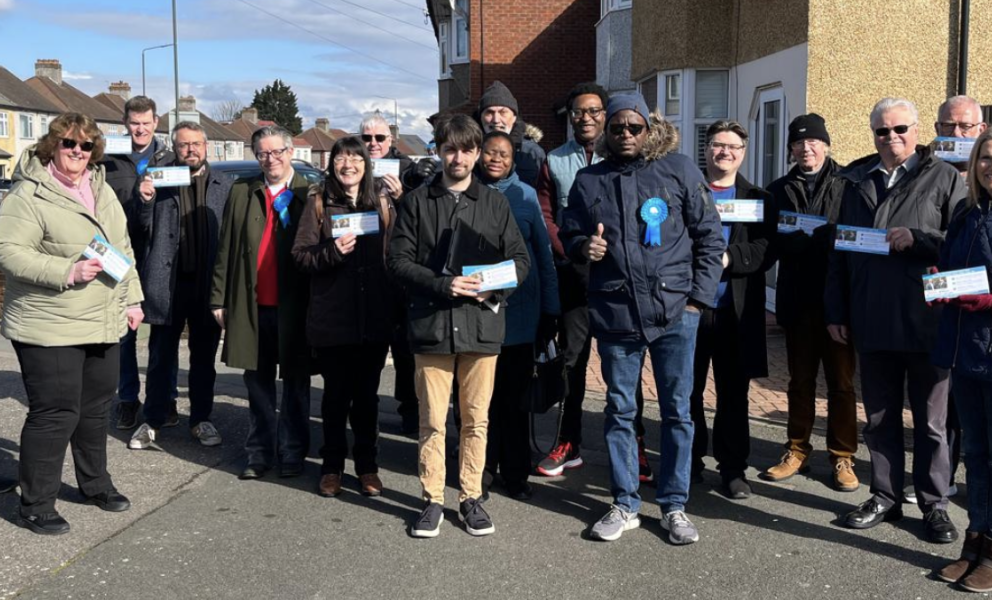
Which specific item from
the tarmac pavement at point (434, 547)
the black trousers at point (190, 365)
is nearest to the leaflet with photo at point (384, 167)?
the black trousers at point (190, 365)

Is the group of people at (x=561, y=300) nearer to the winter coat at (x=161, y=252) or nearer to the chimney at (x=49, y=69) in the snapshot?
the winter coat at (x=161, y=252)

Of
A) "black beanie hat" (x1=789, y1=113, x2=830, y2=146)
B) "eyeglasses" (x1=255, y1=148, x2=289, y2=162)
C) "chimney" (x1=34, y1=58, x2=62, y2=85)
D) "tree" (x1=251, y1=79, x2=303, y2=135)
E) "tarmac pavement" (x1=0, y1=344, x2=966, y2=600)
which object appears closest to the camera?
"tarmac pavement" (x1=0, y1=344, x2=966, y2=600)

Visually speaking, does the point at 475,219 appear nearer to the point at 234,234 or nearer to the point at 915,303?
the point at 234,234

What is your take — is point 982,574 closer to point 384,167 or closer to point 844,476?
point 844,476

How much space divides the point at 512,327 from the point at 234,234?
1.79m

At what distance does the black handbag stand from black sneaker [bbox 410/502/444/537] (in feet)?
2.57

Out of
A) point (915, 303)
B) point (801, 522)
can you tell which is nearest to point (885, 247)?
point (915, 303)

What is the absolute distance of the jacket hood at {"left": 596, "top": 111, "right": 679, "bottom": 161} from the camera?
15.9 ft

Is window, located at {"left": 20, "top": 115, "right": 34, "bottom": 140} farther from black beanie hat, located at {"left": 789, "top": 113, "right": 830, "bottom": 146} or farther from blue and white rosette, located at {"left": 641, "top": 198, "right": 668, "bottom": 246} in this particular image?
blue and white rosette, located at {"left": 641, "top": 198, "right": 668, "bottom": 246}

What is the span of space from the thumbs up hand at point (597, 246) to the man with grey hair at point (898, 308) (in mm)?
1346

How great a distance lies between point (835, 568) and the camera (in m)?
4.59

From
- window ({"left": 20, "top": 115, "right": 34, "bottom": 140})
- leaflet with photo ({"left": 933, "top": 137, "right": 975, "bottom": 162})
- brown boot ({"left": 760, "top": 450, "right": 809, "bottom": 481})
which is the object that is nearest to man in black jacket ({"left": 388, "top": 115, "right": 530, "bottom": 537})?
brown boot ({"left": 760, "top": 450, "right": 809, "bottom": 481})

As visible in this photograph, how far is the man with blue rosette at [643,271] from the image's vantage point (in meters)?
4.80

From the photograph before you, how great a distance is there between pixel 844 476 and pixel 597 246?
2165 millimetres
